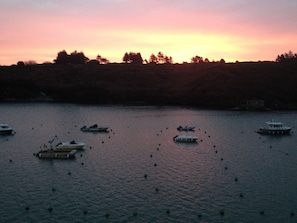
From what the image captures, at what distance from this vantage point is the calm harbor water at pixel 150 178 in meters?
47.1

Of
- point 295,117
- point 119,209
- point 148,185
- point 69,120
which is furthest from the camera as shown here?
point 295,117

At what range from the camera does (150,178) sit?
62344 millimetres

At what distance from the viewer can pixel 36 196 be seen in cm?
5247

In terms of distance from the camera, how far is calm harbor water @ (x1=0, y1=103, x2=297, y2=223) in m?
47.1

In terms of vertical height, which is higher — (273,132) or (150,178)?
(273,132)

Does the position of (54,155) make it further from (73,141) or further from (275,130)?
(275,130)

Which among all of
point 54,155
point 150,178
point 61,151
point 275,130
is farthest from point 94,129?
point 275,130

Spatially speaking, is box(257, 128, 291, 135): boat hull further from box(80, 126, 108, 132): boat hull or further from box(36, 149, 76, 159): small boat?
box(36, 149, 76, 159): small boat

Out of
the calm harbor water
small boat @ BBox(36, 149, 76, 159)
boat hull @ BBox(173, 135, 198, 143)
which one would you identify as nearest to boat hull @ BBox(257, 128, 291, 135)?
the calm harbor water

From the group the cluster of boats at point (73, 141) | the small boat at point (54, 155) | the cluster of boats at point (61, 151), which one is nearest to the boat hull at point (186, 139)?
the cluster of boats at point (73, 141)

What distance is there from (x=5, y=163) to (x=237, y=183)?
44.5 m

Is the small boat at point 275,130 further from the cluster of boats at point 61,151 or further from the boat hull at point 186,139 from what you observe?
the cluster of boats at point 61,151

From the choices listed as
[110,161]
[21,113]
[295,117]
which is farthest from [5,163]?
[295,117]

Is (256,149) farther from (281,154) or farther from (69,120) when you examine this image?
(69,120)
